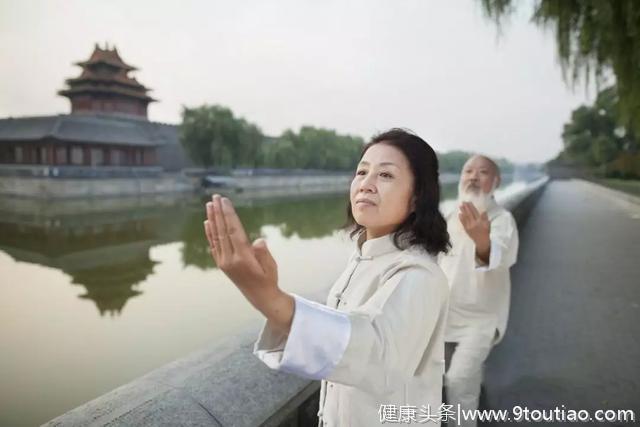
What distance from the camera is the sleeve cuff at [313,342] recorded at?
0.74m

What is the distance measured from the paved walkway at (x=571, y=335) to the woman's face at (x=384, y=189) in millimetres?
1887

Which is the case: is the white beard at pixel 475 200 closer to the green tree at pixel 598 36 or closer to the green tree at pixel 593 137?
the green tree at pixel 598 36

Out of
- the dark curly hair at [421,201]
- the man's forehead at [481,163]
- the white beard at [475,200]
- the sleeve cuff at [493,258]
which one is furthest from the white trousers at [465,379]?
the dark curly hair at [421,201]

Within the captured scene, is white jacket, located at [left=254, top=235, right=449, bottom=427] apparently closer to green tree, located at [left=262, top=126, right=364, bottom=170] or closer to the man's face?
the man's face

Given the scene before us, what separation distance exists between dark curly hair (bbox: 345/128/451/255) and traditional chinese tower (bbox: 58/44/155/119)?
38.6 metres

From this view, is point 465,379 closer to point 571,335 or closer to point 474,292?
point 474,292

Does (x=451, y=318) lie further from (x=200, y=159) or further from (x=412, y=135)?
(x=200, y=159)

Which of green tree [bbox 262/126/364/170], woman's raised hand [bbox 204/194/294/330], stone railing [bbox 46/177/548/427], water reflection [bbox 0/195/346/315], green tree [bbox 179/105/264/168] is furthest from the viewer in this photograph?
green tree [bbox 262/126/364/170]

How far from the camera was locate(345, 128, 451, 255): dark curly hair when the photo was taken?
1.11 metres

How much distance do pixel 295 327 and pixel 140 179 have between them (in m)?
27.7

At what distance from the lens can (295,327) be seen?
74 cm

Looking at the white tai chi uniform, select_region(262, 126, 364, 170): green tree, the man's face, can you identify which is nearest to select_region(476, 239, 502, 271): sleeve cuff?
the white tai chi uniform

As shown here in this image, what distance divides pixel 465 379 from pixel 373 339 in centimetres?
148

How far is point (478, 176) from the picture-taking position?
2.38 m
